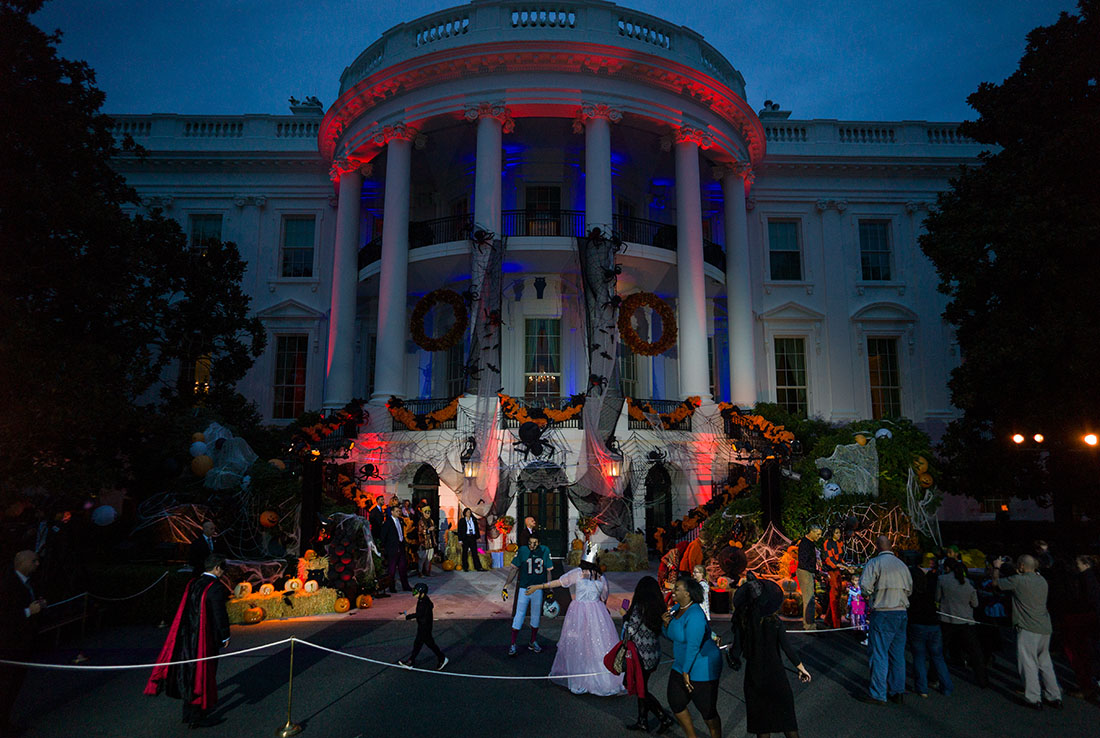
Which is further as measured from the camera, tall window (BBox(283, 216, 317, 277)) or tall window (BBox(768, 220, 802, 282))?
tall window (BBox(768, 220, 802, 282))

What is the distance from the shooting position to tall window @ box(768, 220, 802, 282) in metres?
24.2

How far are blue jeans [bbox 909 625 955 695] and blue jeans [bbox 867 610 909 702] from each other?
45 centimetres

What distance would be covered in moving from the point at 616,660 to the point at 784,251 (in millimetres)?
20797

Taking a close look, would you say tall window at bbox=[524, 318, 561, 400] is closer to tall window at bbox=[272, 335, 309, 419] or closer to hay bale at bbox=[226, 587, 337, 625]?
tall window at bbox=[272, 335, 309, 419]

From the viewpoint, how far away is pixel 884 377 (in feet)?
78.3

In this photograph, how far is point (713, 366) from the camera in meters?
23.3

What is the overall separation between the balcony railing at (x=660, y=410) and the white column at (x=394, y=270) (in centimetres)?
631

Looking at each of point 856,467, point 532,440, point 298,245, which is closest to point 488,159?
point 532,440

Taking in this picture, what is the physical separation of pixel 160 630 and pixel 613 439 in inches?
332

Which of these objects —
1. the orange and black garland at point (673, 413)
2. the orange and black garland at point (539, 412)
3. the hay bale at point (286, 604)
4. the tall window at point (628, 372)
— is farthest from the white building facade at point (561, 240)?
the hay bale at point (286, 604)

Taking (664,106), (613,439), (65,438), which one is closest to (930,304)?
(664,106)

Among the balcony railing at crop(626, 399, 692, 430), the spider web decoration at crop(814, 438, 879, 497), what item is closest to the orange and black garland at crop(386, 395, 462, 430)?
the balcony railing at crop(626, 399, 692, 430)

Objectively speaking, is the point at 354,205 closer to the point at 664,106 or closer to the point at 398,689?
the point at 664,106

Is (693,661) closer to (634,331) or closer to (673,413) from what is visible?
(673,413)
